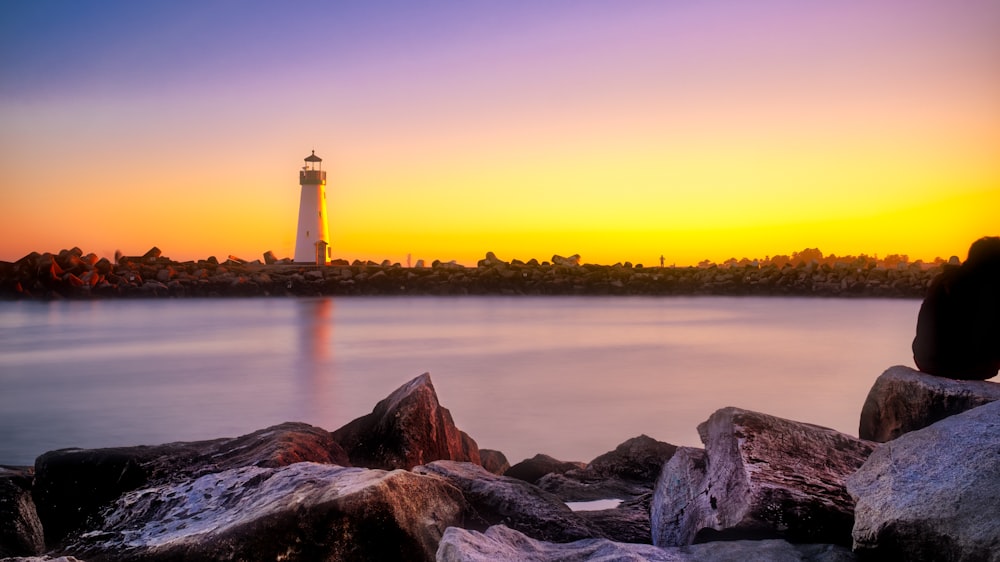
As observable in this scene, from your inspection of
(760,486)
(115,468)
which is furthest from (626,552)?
(115,468)

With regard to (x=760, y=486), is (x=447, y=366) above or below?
below

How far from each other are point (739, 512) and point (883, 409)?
6.74 ft

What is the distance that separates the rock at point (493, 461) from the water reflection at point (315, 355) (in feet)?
12.8

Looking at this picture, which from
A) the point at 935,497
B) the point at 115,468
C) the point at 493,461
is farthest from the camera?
the point at 493,461

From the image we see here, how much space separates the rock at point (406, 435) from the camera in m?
4.11

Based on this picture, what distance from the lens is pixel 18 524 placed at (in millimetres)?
2973

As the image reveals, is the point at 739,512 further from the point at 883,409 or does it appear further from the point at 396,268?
the point at 396,268

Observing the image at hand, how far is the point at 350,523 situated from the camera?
2484 millimetres

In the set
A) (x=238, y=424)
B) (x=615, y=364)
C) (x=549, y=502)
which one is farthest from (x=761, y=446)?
(x=615, y=364)

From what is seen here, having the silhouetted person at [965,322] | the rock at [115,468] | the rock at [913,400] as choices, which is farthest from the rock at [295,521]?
the silhouetted person at [965,322]

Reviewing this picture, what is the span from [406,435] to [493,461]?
1.31 metres

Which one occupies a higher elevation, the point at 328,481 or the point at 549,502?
the point at 328,481

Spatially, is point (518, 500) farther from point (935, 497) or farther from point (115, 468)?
point (115, 468)

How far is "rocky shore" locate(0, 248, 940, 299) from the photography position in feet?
85.9
